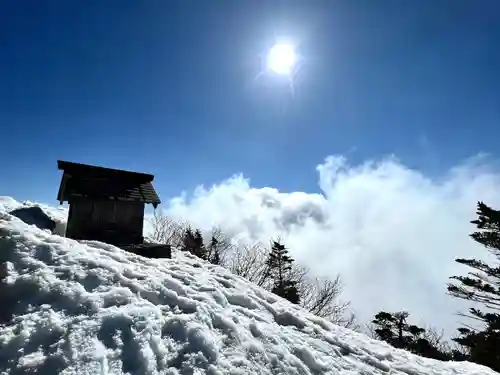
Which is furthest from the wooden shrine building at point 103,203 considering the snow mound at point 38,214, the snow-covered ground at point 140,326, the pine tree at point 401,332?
the pine tree at point 401,332

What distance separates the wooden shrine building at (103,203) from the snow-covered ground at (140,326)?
8.83 metres

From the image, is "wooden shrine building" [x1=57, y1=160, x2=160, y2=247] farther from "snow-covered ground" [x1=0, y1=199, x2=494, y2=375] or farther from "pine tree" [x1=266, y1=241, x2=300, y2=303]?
"pine tree" [x1=266, y1=241, x2=300, y2=303]

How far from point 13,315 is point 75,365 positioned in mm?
1212

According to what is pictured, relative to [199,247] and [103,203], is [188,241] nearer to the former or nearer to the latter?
[199,247]

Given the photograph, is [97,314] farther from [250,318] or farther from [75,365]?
[250,318]

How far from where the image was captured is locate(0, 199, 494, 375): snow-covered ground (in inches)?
124

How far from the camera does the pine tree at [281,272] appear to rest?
2688 centimetres

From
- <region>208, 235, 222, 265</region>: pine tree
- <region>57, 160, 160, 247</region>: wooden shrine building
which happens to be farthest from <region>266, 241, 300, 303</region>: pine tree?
<region>57, 160, 160, 247</region>: wooden shrine building

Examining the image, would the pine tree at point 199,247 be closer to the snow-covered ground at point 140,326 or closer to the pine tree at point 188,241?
the pine tree at point 188,241

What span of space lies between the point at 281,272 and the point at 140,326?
27864 mm

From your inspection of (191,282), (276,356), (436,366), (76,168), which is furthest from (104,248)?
(76,168)

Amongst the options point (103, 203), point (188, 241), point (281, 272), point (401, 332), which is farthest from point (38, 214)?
point (401, 332)

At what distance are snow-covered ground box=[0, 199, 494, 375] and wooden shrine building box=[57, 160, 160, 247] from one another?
8833 millimetres

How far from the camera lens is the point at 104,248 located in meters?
6.13
